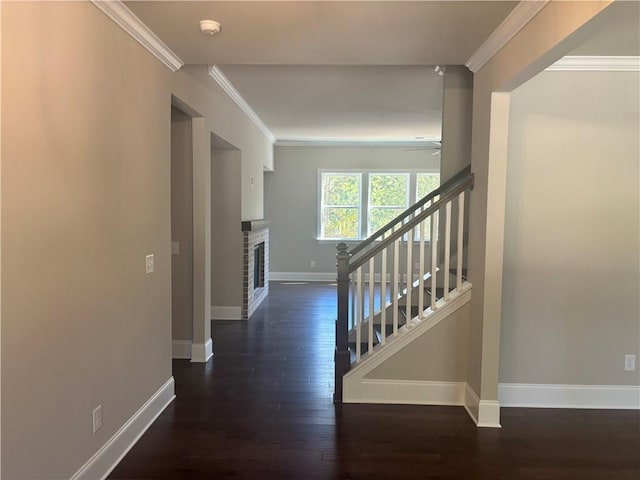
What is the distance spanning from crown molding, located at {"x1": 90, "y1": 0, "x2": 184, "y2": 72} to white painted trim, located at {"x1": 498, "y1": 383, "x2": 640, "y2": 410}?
3.26 meters

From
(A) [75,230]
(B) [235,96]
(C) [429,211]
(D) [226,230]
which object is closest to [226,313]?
(D) [226,230]

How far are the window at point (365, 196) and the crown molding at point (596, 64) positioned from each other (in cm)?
552

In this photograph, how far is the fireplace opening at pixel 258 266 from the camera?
626cm

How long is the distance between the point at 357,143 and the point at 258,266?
339 centimetres

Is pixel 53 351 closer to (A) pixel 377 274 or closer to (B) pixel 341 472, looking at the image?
(B) pixel 341 472

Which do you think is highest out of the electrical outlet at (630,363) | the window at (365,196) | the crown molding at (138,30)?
the crown molding at (138,30)

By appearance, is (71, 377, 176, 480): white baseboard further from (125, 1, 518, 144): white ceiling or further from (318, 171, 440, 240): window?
(318, 171, 440, 240): window

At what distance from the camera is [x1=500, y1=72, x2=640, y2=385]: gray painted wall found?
9.97ft

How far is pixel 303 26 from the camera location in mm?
2426

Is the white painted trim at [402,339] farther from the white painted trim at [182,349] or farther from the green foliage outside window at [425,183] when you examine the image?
the green foliage outside window at [425,183]

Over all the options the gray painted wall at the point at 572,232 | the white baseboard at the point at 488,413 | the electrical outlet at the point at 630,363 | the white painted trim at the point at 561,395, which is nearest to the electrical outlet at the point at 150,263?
the white baseboard at the point at 488,413

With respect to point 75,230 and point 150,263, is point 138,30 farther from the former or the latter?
point 150,263

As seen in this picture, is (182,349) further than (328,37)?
Yes

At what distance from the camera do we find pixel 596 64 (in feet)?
9.84
